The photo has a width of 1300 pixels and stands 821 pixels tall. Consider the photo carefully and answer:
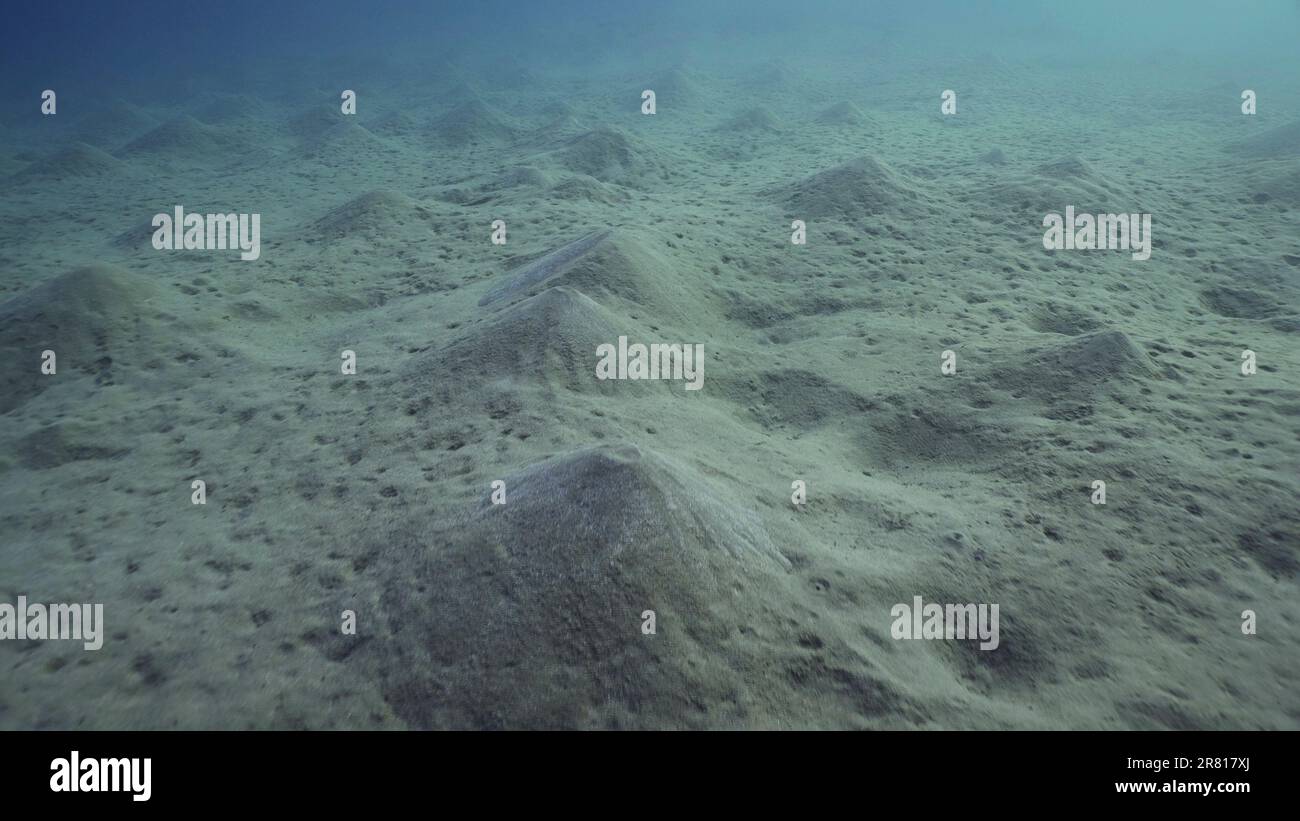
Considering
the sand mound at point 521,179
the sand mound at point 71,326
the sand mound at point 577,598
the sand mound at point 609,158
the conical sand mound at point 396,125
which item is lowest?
the sand mound at point 577,598

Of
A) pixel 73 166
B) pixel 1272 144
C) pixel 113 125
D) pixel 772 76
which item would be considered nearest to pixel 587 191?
pixel 1272 144

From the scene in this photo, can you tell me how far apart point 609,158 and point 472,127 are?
7.37m

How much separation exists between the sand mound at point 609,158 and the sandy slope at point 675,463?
3374mm

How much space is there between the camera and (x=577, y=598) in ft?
13.6

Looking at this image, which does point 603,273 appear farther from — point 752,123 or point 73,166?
point 73,166

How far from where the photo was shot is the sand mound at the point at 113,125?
24.4m

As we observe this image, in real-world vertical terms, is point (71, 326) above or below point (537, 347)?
above

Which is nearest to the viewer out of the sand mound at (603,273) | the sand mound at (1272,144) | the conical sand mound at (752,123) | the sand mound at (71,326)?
the sand mound at (71,326)

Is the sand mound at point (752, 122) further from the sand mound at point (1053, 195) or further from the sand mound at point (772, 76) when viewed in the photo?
the sand mound at point (1053, 195)

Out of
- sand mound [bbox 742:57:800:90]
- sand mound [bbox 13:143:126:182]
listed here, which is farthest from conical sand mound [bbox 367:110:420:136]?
sand mound [bbox 742:57:800:90]

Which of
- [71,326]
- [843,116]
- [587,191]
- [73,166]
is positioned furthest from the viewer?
[843,116]

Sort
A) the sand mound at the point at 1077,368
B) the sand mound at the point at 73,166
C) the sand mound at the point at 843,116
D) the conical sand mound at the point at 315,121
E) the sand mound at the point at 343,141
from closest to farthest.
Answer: the sand mound at the point at 1077,368
the sand mound at the point at 73,166
the sand mound at the point at 343,141
the sand mound at the point at 843,116
the conical sand mound at the point at 315,121

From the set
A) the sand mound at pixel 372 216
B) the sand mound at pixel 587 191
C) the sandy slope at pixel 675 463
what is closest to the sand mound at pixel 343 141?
the sandy slope at pixel 675 463

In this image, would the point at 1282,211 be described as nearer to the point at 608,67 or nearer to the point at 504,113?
the point at 504,113
